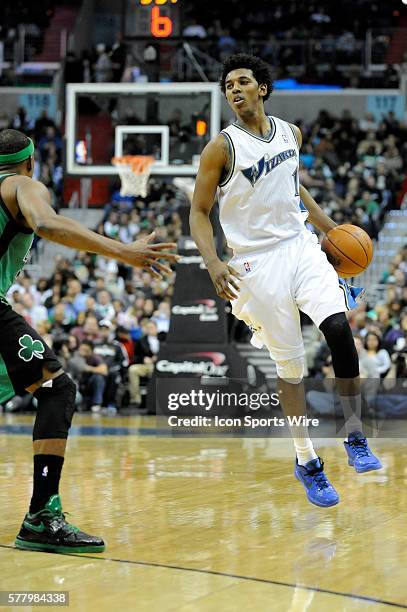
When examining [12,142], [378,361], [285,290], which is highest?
[12,142]

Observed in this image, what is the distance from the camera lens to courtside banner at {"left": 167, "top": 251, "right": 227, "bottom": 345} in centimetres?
1234

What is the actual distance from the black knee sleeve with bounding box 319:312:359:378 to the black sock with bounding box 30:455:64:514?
1.64 m

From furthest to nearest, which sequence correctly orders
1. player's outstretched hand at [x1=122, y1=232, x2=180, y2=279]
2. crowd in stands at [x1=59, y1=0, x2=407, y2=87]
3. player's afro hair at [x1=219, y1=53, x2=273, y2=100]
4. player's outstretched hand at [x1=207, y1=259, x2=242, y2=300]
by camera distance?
crowd in stands at [x1=59, y1=0, x2=407, y2=87] < player's afro hair at [x1=219, y1=53, x2=273, y2=100] < player's outstretched hand at [x1=207, y1=259, x2=242, y2=300] < player's outstretched hand at [x1=122, y1=232, x2=180, y2=279]

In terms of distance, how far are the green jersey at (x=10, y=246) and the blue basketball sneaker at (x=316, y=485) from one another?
1990mm

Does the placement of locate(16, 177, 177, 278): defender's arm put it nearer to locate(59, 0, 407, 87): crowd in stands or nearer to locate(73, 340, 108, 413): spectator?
locate(73, 340, 108, 413): spectator

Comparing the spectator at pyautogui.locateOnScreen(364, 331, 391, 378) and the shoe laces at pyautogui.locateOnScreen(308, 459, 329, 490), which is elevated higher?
the shoe laces at pyautogui.locateOnScreen(308, 459, 329, 490)

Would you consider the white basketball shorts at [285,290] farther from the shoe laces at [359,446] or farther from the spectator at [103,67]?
the spectator at [103,67]

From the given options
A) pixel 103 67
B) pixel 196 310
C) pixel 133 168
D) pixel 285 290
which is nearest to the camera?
pixel 285 290

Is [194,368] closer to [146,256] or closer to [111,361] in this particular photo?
[111,361]

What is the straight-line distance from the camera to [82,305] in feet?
49.1

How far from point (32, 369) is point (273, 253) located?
1694 mm

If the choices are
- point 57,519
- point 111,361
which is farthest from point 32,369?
point 111,361

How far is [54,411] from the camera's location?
4.32 metres

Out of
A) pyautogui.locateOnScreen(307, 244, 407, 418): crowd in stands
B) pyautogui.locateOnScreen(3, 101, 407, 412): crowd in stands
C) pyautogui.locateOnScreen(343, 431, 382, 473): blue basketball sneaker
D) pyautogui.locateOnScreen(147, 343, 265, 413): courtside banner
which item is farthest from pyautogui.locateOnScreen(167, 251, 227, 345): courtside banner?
pyautogui.locateOnScreen(343, 431, 382, 473): blue basketball sneaker
